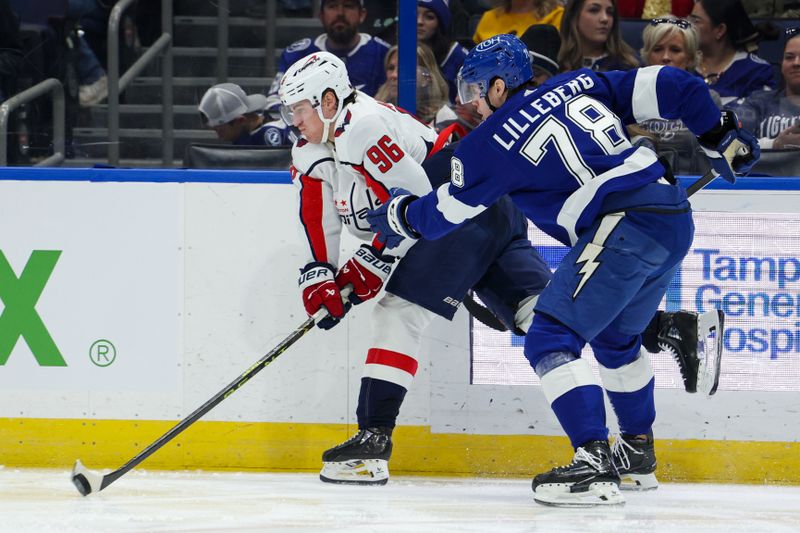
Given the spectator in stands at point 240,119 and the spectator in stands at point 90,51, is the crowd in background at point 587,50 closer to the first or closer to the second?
the spectator in stands at point 240,119

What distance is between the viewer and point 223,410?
3703 millimetres

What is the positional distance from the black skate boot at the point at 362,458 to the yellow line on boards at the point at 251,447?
0.21 m

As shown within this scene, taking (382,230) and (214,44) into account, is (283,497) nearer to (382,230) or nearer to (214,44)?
(382,230)

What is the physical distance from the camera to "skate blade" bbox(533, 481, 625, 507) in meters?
3.01

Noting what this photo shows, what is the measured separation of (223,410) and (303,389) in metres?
0.24

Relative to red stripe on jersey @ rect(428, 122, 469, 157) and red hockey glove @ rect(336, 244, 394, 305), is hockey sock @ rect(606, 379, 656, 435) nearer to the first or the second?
red hockey glove @ rect(336, 244, 394, 305)

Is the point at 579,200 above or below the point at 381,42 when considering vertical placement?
below

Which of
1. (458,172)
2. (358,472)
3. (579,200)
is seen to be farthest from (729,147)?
(358,472)

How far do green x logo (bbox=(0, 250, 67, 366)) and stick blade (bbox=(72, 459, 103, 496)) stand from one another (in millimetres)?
543

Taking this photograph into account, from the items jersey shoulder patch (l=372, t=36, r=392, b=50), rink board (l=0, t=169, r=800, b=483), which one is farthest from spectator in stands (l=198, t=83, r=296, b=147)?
jersey shoulder patch (l=372, t=36, r=392, b=50)

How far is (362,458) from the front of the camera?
3453 millimetres

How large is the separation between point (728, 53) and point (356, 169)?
1.39 meters

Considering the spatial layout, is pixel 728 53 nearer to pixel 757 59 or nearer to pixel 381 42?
pixel 757 59

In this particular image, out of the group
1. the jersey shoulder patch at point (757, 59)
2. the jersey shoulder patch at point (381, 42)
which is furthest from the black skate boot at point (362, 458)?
the jersey shoulder patch at point (757, 59)
